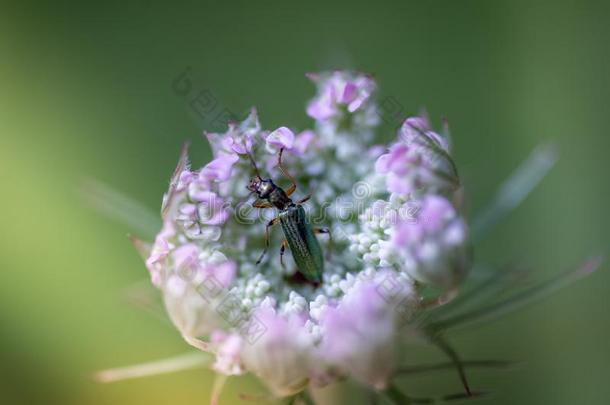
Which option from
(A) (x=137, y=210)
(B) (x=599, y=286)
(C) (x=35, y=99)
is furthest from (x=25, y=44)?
(B) (x=599, y=286)

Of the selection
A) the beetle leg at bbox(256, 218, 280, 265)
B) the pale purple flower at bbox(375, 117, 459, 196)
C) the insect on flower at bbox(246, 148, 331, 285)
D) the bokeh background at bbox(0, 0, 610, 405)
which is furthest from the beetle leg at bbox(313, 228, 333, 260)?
the bokeh background at bbox(0, 0, 610, 405)

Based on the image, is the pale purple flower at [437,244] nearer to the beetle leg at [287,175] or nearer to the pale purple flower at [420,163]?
Result: the pale purple flower at [420,163]

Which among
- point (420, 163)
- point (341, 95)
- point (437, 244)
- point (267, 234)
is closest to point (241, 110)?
point (341, 95)

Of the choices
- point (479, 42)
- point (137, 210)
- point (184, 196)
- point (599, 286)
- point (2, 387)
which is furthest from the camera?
point (479, 42)

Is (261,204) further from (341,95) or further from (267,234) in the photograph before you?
(341,95)

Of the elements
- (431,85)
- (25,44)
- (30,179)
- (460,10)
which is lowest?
(431,85)

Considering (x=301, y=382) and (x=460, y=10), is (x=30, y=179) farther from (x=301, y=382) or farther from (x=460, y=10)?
(x=460, y=10)

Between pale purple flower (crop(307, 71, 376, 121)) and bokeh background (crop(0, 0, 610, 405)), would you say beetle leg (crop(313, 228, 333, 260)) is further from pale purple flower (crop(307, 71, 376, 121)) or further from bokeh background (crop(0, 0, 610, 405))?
bokeh background (crop(0, 0, 610, 405))
